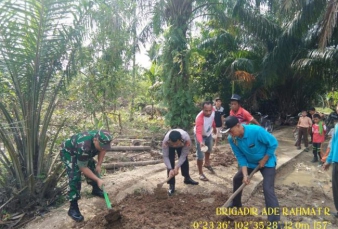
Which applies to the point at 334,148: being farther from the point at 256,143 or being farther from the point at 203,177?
the point at 203,177

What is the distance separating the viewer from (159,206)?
4492 millimetres

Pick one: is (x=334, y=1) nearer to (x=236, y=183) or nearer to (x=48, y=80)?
(x=236, y=183)

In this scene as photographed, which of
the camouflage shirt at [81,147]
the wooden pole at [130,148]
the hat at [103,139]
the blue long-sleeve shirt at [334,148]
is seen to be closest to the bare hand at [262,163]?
the blue long-sleeve shirt at [334,148]

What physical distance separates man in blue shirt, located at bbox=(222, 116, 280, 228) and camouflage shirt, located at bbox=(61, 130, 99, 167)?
1885 mm

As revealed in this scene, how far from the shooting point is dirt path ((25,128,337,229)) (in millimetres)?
4012

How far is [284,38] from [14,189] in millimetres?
9958

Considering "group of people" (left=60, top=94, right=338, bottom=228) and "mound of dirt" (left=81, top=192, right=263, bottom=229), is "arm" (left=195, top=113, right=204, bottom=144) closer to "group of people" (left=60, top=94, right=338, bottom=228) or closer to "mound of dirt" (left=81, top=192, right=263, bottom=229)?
"group of people" (left=60, top=94, right=338, bottom=228)

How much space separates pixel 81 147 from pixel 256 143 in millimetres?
2368

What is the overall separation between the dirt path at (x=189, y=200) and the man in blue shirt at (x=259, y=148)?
19.9 inches

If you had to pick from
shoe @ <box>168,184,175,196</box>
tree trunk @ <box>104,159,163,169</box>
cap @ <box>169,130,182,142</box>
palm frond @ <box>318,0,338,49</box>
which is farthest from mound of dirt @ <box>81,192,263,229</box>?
palm frond @ <box>318,0,338,49</box>

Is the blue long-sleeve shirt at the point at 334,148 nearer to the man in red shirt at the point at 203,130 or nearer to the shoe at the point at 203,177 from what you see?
the man in red shirt at the point at 203,130

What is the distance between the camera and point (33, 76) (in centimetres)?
454

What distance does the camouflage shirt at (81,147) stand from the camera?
13.6ft

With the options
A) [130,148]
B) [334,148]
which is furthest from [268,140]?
[130,148]
